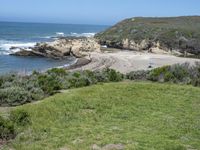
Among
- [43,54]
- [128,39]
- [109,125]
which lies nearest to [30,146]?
[109,125]

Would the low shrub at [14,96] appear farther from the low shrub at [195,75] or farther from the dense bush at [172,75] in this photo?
the low shrub at [195,75]

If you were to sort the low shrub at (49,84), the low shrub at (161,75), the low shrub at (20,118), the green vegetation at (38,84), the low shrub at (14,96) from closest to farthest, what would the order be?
1. the low shrub at (20,118)
2. the low shrub at (14,96)
3. the green vegetation at (38,84)
4. the low shrub at (49,84)
5. the low shrub at (161,75)

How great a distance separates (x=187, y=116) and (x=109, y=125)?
7.93 ft

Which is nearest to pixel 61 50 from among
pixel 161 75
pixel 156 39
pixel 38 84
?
pixel 156 39

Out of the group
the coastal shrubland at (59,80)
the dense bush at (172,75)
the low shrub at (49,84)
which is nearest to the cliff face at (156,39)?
the dense bush at (172,75)

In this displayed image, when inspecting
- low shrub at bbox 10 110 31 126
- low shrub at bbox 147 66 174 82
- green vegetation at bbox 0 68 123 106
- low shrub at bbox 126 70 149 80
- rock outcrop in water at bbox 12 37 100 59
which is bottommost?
rock outcrop in water at bbox 12 37 100 59

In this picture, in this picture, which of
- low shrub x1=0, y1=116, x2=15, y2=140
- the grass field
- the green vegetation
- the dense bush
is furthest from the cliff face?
low shrub x1=0, y1=116, x2=15, y2=140

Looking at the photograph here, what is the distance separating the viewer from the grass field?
8.86m

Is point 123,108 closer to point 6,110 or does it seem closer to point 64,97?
point 64,97

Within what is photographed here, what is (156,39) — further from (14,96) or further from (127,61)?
(14,96)

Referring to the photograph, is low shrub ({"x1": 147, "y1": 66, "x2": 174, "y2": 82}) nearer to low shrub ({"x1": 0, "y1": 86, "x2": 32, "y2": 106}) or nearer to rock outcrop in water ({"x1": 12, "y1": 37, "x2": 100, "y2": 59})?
low shrub ({"x1": 0, "y1": 86, "x2": 32, "y2": 106})

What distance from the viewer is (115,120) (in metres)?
10.8

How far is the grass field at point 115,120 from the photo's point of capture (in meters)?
8.86

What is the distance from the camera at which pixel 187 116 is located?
11.4 meters
